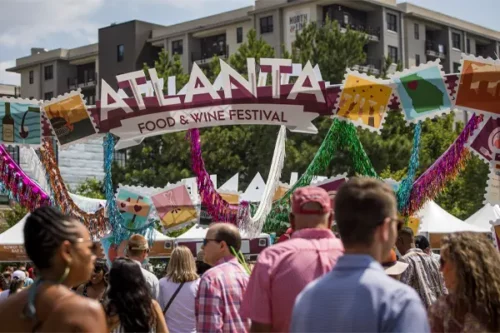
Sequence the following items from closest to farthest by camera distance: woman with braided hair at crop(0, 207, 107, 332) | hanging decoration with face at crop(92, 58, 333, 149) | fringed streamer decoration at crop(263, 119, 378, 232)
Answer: woman with braided hair at crop(0, 207, 107, 332)
hanging decoration with face at crop(92, 58, 333, 149)
fringed streamer decoration at crop(263, 119, 378, 232)

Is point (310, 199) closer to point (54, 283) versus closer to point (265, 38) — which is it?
point (54, 283)

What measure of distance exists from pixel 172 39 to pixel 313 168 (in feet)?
201

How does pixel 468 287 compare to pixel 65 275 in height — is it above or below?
below

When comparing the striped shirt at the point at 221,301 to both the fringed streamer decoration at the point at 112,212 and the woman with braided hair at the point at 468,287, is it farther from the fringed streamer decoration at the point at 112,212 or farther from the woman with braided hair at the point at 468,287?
the fringed streamer decoration at the point at 112,212

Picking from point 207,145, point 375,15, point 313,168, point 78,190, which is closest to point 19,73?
point 375,15

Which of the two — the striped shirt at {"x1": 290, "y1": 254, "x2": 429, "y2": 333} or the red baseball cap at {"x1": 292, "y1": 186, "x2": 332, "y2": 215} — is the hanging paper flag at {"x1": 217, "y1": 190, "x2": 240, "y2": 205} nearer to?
the red baseball cap at {"x1": 292, "y1": 186, "x2": 332, "y2": 215}

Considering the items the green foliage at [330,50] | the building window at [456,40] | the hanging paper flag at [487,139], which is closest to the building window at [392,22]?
the building window at [456,40]

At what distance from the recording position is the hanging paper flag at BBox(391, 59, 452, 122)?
12.3 metres

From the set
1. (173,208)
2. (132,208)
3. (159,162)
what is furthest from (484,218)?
(159,162)

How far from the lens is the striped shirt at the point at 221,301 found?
639 centimetres

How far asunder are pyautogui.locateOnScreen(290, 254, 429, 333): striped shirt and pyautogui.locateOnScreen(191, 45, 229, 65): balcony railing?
68.3m

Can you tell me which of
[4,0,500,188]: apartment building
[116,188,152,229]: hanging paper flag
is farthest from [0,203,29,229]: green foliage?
[116,188,152,229]: hanging paper flag

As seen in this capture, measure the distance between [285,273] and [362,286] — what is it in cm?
144

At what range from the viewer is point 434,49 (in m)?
71.7
